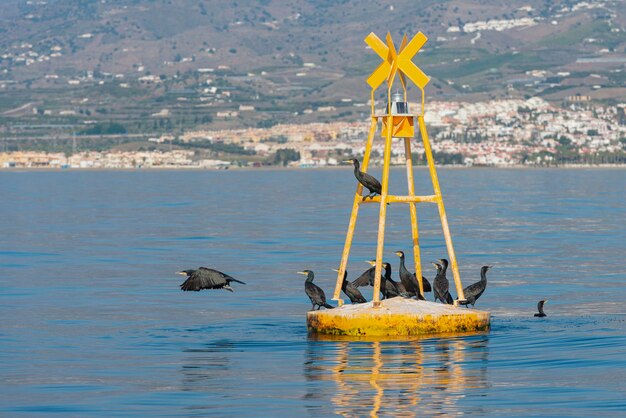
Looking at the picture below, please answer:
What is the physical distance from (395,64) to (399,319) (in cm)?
421

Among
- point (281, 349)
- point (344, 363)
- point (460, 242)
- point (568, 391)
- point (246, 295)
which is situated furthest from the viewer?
point (460, 242)

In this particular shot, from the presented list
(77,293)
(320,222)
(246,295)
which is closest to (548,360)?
(246,295)

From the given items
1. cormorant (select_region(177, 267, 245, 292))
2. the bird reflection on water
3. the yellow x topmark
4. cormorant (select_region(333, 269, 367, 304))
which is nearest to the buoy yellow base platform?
the bird reflection on water

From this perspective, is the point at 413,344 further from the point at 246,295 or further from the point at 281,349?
the point at 246,295

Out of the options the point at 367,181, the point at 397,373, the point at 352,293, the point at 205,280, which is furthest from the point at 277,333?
the point at 397,373

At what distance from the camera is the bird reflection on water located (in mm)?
21047

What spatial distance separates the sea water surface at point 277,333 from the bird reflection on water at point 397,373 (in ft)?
0.13

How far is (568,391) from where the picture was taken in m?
22.0

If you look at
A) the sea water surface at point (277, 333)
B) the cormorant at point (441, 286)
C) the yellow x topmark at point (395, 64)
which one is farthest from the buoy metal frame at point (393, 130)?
the sea water surface at point (277, 333)

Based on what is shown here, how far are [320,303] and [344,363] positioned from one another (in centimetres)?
348

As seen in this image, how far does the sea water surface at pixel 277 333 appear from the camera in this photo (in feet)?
71.1

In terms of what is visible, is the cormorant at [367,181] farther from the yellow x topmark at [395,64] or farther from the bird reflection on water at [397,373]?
the bird reflection on water at [397,373]

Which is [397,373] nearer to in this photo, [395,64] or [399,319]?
[399,319]

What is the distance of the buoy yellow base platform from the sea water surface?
22 cm
